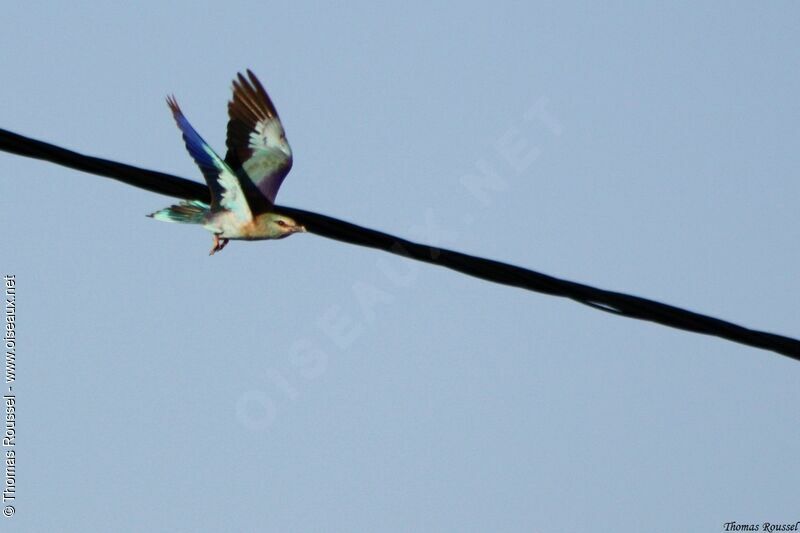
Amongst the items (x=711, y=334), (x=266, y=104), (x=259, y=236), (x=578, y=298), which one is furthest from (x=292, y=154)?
(x=711, y=334)

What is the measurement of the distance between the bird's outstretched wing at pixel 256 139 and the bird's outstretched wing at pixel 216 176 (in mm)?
287

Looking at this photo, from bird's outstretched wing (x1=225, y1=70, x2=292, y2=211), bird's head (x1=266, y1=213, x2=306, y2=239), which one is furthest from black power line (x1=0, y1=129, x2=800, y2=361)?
bird's outstretched wing (x1=225, y1=70, x2=292, y2=211)

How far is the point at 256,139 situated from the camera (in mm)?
6969

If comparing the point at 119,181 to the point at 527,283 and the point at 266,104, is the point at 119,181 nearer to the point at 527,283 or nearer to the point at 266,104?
the point at 266,104

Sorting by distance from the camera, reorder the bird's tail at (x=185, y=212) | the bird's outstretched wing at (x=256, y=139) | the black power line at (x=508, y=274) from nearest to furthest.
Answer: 1. the black power line at (x=508, y=274)
2. the bird's tail at (x=185, y=212)
3. the bird's outstretched wing at (x=256, y=139)

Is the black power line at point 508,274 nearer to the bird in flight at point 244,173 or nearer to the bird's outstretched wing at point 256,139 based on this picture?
the bird in flight at point 244,173

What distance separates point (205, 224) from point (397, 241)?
3.05 ft

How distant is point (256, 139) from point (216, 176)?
2.20ft

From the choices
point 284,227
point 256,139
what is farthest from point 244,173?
point 284,227

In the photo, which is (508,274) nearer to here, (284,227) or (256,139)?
(284,227)

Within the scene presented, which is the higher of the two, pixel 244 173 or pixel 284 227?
pixel 244 173

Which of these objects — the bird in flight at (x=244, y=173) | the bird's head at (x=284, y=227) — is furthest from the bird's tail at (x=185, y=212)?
the bird's head at (x=284, y=227)

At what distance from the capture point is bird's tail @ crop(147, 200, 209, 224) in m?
6.36

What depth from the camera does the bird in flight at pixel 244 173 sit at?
626cm
